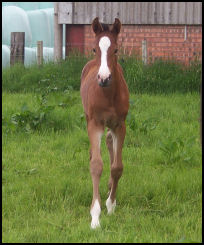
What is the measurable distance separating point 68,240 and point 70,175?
7.02 ft

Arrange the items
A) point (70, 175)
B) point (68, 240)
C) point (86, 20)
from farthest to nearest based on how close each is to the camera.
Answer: point (86, 20), point (70, 175), point (68, 240)

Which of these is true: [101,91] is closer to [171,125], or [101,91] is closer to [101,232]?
[101,232]

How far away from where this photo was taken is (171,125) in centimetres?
1005

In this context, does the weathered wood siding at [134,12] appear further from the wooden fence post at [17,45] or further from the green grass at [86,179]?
the green grass at [86,179]

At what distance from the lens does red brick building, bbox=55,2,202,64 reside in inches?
647

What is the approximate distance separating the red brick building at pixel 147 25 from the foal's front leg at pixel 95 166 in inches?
379

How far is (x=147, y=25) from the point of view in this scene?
17.1 meters

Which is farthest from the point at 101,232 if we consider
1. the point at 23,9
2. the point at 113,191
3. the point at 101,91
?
the point at 23,9

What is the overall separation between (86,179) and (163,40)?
10.3 m

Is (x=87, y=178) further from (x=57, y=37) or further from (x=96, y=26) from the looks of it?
(x=57, y=37)

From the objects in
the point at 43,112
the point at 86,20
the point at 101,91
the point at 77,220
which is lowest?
the point at 77,220

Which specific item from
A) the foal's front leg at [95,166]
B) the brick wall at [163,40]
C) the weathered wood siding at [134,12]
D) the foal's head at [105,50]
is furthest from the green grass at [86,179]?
the weathered wood siding at [134,12]

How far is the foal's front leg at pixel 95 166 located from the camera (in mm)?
5688

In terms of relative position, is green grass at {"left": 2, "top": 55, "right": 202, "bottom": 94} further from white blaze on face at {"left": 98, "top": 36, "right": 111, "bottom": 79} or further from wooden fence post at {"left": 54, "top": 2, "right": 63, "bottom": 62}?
white blaze on face at {"left": 98, "top": 36, "right": 111, "bottom": 79}
